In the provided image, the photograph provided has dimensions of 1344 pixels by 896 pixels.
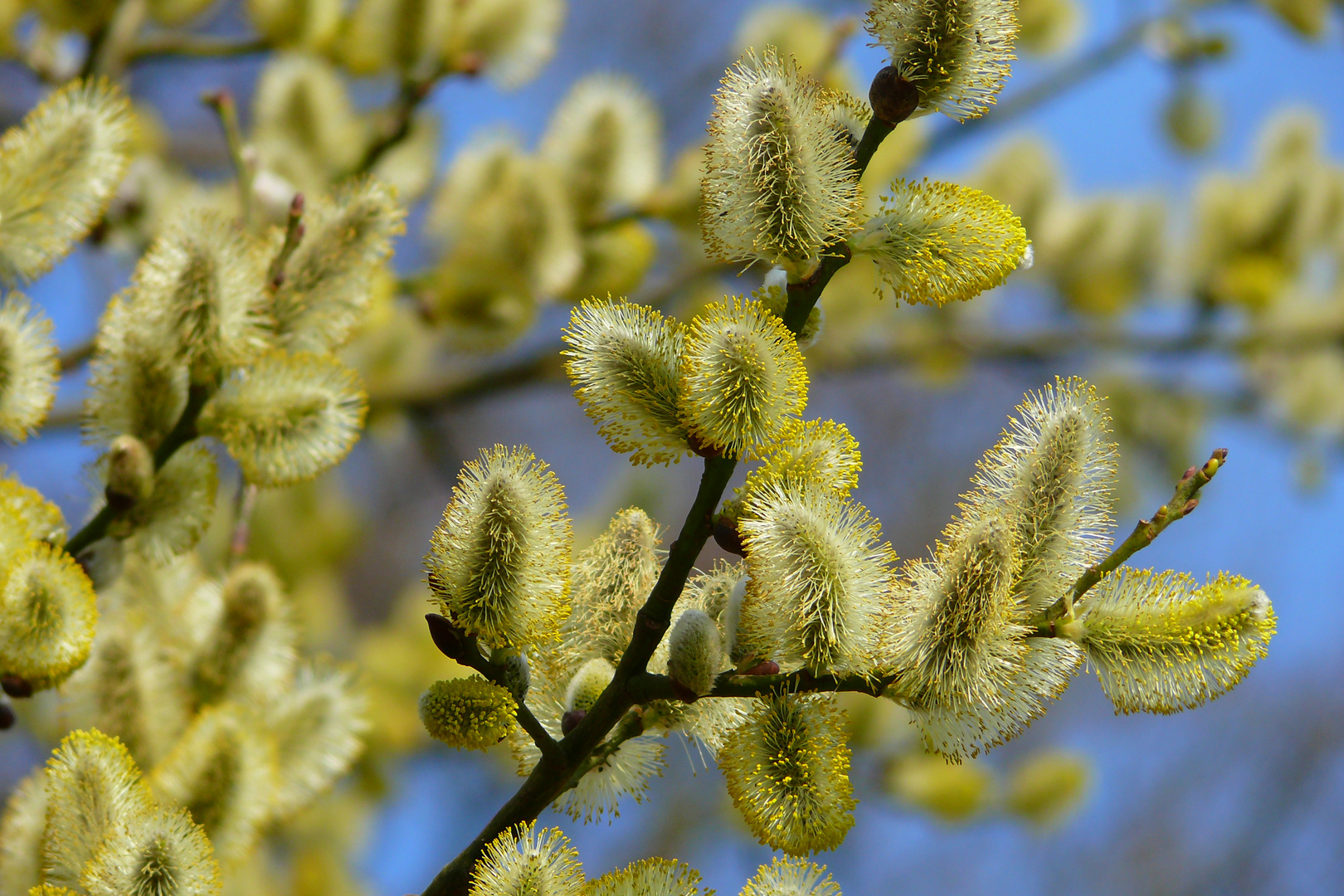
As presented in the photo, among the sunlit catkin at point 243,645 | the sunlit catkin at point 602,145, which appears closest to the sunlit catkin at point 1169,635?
the sunlit catkin at point 243,645

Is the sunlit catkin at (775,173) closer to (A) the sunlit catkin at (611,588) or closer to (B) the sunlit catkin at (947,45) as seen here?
(B) the sunlit catkin at (947,45)

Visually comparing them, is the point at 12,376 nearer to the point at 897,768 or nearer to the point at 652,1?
the point at 897,768

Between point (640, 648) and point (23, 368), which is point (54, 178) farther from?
point (640, 648)

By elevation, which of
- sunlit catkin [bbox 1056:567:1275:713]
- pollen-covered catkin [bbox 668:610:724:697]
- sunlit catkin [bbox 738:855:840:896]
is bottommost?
sunlit catkin [bbox 738:855:840:896]

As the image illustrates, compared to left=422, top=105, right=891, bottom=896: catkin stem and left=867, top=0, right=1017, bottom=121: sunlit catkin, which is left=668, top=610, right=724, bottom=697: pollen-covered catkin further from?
left=867, top=0, right=1017, bottom=121: sunlit catkin

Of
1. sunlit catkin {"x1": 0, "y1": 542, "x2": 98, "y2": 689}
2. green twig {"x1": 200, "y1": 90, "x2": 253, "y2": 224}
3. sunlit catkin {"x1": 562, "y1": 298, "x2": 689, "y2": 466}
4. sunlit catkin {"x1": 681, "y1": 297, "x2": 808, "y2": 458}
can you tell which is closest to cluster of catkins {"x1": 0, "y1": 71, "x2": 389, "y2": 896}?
sunlit catkin {"x1": 0, "y1": 542, "x2": 98, "y2": 689}

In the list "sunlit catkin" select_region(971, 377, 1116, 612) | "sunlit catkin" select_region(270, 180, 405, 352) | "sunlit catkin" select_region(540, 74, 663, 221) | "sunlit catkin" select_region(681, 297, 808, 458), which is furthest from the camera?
"sunlit catkin" select_region(540, 74, 663, 221)

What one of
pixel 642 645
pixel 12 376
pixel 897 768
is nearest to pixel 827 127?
pixel 642 645

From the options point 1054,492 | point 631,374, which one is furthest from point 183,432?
point 1054,492
